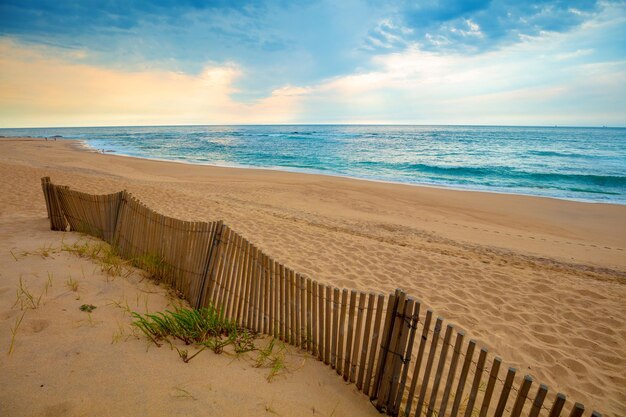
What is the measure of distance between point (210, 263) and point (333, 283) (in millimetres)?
2445

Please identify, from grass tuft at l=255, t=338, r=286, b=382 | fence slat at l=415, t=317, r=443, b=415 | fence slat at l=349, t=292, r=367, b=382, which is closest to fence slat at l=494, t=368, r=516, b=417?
fence slat at l=415, t=317, r=443, b=415

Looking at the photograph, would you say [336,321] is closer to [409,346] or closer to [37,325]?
[409,346]

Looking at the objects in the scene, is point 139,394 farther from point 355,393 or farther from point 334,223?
point 334,223

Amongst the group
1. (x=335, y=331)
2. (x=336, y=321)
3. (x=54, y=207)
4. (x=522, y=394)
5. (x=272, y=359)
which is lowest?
(x=272, y=359)

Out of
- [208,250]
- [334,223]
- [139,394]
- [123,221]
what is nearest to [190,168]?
[334,223]

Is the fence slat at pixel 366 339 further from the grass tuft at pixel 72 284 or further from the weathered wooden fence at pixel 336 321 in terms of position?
the grass tuft at pixel 72 284

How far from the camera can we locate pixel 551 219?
11.6m

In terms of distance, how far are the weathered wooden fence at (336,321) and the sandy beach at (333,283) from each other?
0.95 ft

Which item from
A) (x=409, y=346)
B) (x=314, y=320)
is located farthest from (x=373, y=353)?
(x=314, y=320)

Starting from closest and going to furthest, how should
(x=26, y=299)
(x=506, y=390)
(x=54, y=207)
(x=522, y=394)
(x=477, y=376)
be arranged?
(x=522, y=394)
(x=506, y=390)
(x=477, y=376)
(x=26, y=299)
(x=54, y=207)

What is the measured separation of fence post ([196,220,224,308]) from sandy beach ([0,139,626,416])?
1.72ft

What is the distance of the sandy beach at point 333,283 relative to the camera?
7.96ft

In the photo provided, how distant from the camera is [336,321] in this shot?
2.87 metres

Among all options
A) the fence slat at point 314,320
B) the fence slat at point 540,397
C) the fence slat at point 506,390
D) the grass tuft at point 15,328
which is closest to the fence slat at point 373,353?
the fence slat at point 314,320
